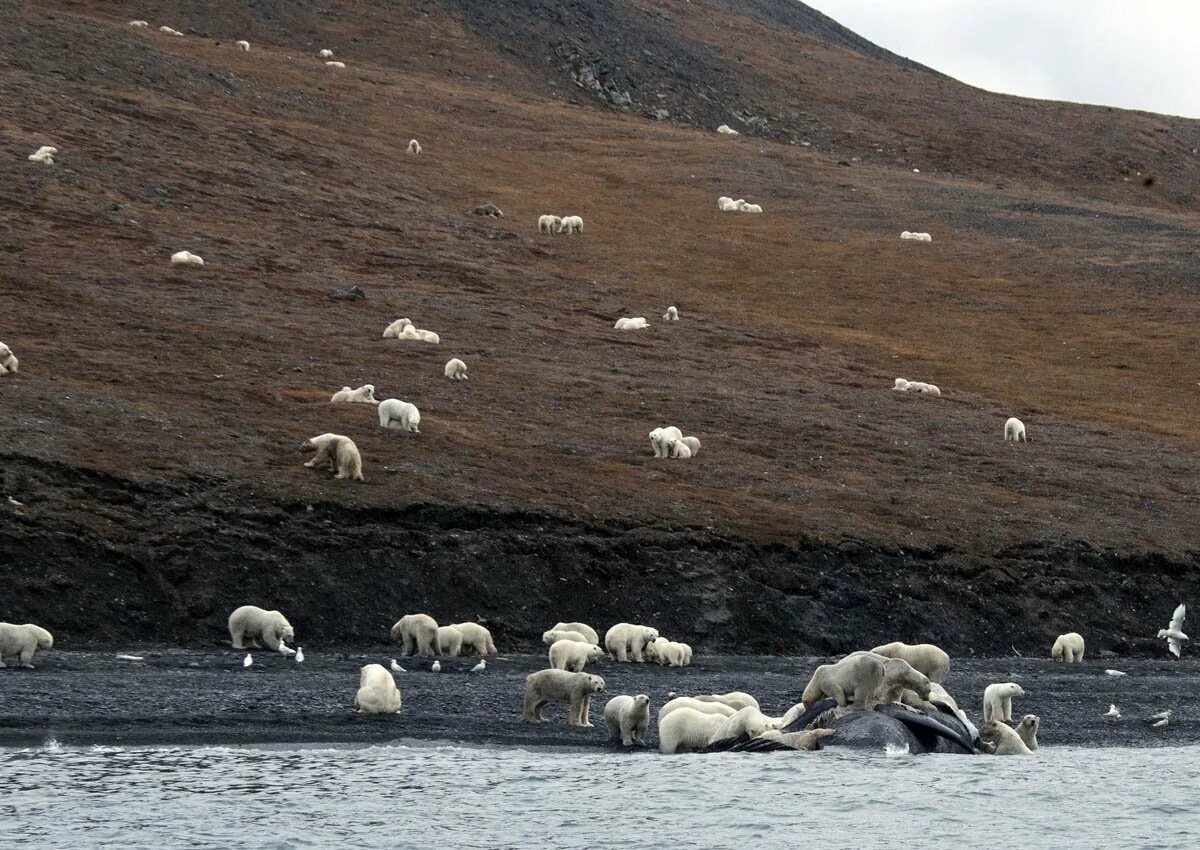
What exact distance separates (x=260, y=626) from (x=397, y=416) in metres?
11.1

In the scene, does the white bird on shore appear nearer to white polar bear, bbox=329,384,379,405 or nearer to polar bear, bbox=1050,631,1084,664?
polar bear, bbox=1050,631,1084,664

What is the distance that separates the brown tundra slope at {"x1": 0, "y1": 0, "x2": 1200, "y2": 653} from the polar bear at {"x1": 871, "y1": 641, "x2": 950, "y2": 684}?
512 cm

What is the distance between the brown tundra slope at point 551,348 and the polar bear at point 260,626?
61cm

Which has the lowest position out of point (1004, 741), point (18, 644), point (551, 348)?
point (1004, 741)

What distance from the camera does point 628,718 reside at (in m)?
20.1

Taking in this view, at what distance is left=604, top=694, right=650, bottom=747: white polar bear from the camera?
20094 millimetres

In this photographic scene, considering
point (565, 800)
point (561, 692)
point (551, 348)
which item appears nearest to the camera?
point (565, 800)

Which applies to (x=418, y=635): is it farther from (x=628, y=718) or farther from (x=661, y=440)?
(x=661, y=440)

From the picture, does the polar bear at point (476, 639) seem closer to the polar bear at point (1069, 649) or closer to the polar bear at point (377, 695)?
the polar bear at point (377, 695)

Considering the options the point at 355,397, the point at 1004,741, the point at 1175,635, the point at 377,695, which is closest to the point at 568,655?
the point at 377,695

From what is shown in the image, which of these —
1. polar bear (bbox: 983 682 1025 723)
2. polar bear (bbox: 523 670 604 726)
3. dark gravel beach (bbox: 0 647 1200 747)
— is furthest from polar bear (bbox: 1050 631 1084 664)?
polar bear (bbox: 523 670 604 726)

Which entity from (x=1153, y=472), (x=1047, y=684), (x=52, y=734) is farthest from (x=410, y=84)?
(x=52, y=734)

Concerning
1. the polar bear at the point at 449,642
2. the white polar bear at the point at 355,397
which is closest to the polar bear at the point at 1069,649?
the polar bear at the point at 449,642

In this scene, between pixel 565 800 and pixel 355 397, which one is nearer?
pixel 565 800
